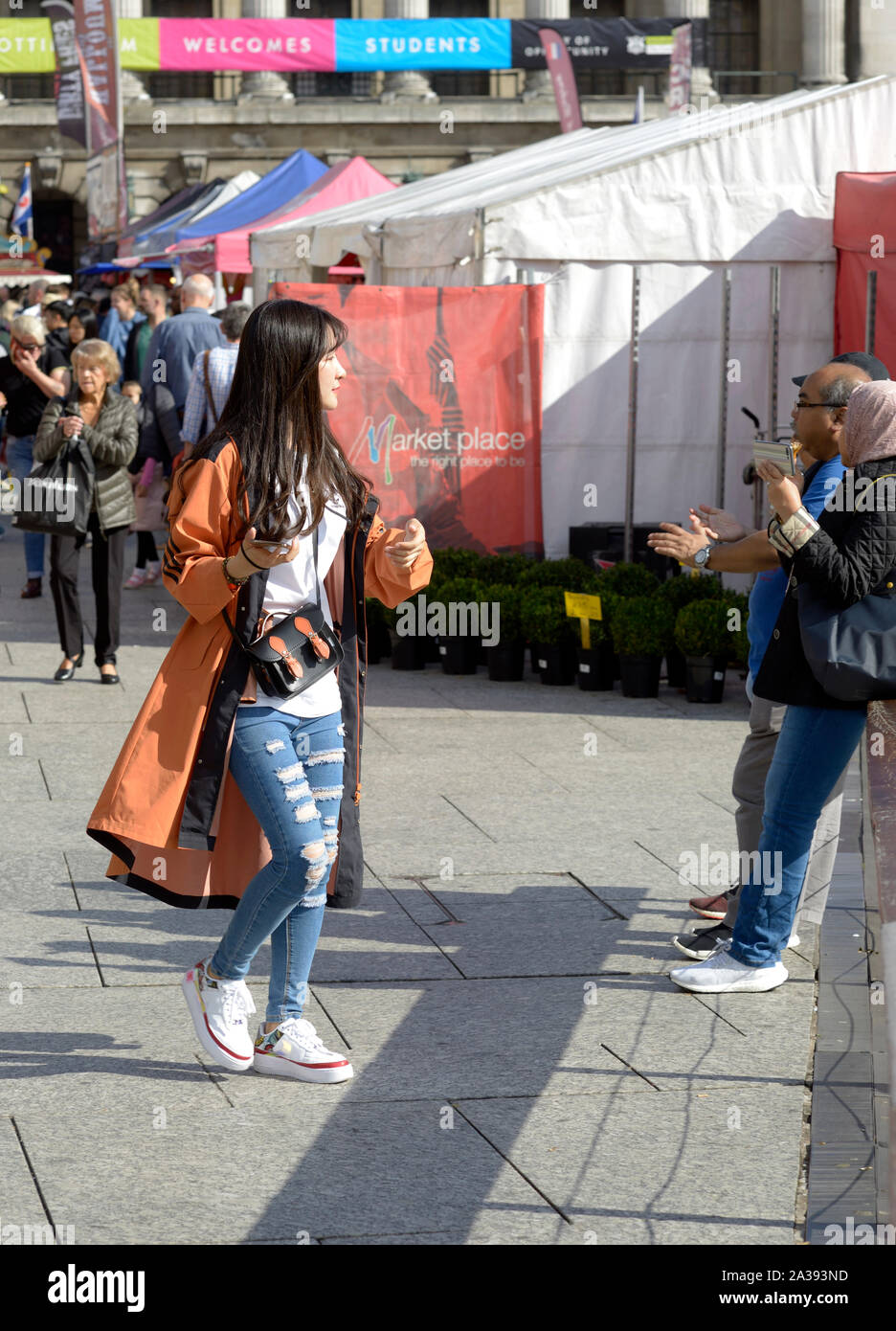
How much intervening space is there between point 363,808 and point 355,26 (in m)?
37.6

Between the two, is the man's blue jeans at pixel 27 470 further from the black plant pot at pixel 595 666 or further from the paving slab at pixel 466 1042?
the paving slab at pixel 466 1042

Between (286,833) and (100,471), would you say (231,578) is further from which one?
(100,471)

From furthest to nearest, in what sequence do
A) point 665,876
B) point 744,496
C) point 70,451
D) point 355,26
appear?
1. point 355,26
2. point 744,496
3. point 70,451
4. point 665,876

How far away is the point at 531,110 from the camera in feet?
149

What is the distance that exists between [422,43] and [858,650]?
4028 centimetres

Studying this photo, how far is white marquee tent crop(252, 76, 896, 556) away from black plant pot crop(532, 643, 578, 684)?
227 cm

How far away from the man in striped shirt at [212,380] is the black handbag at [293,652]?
682 centimetres

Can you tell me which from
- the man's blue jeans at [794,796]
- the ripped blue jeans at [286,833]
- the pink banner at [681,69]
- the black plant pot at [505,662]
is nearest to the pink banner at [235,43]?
the pink banner at [681,69]

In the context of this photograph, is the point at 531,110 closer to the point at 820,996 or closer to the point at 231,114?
the point at 231,114

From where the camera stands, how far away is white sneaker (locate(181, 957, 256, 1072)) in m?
4.27

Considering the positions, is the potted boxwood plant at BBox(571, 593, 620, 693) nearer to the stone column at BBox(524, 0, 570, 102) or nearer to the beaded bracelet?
the beaded bracelet

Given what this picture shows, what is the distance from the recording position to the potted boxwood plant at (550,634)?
973 cm

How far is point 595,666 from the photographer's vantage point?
31.7 feet

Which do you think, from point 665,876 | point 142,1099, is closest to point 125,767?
point 142,1099
